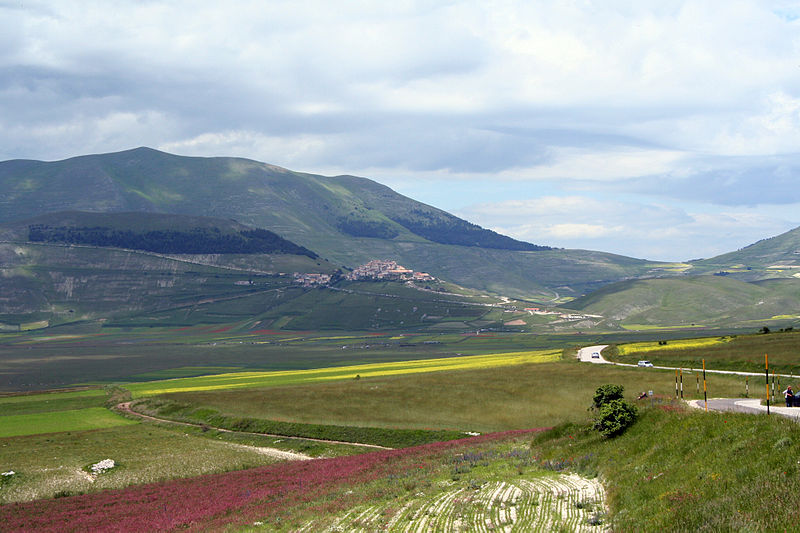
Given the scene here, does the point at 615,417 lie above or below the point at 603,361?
above

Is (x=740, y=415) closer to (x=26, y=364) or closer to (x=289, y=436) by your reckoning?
(x=289, y=436)

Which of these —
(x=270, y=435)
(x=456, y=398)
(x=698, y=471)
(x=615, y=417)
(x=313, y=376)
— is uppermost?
(x=698, y=471)

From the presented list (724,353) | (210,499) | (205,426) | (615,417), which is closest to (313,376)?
(205,426)

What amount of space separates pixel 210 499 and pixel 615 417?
22700 millimetres

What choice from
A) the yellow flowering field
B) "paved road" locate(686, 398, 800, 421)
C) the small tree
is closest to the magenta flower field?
the small tree

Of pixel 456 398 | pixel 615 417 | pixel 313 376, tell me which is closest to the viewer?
pixel 615 417

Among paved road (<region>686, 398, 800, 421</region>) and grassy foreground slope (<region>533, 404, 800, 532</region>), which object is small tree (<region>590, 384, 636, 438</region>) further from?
paved road (<region>686, 398, 800, 421</region>)

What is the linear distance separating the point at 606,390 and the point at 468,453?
9303 millimetres

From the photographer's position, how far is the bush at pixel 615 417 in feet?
107

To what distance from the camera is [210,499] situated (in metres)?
38.3

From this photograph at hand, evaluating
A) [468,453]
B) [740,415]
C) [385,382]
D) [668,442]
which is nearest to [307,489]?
[468,453]

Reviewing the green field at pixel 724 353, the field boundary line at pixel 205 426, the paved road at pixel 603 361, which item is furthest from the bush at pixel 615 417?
the green field at pixel 724 353

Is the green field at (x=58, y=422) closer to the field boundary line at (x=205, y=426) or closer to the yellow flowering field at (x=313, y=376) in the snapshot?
the field boundary line at (x=205, y=426)

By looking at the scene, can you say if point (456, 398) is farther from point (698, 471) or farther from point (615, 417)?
point (698, 471)
